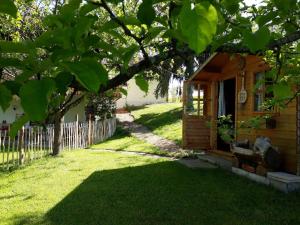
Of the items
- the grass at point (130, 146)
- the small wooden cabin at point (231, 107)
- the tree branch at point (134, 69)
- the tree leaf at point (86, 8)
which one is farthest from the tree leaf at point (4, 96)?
the grass at point (130, 146)

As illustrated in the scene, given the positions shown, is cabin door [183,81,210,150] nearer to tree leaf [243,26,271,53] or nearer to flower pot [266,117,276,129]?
flower pot [266,117,276,129]

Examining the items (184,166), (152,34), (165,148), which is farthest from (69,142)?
(152,34)

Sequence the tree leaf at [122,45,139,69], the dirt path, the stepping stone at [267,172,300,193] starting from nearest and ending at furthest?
1. the tree leaf at [122,45,139,69]
2. the stepping stone at [267,172,300,193]
3. the dirt path

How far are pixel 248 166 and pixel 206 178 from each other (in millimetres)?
1342

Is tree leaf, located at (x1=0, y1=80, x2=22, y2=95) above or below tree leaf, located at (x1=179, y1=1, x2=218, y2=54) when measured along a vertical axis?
below

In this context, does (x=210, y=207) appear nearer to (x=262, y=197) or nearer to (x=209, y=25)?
(x=262, y=197)

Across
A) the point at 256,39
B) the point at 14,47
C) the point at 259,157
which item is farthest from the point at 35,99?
the point at 259,157

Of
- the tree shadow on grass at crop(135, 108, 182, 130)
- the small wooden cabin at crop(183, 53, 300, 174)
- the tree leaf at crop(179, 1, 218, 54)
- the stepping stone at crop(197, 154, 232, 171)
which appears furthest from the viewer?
the tree shadow on grass at crop(135, 108, 182, 130)

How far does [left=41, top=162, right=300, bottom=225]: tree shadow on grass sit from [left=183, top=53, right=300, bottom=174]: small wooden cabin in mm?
1657

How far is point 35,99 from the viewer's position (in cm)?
83

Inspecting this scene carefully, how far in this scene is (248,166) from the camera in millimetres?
11180

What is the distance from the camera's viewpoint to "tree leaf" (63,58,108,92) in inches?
32.8

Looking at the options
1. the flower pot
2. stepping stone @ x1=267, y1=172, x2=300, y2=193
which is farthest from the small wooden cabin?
stepping stone @ x1=267, y1=172, x2=300, y2=193

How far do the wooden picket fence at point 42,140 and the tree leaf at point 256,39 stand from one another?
8.89 metres
